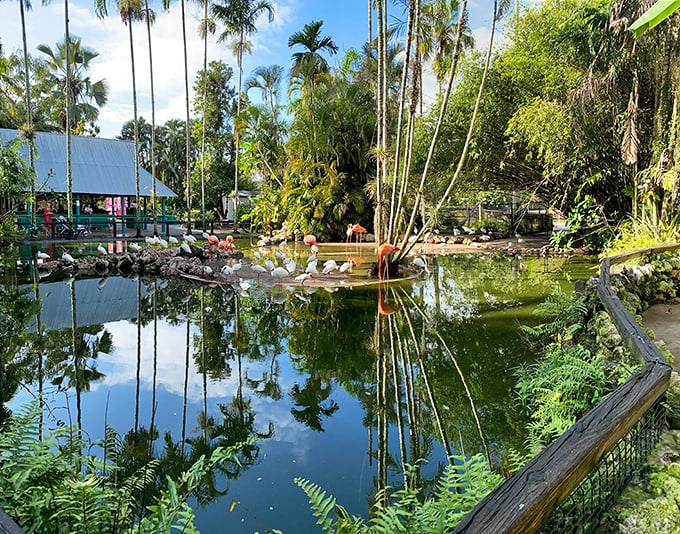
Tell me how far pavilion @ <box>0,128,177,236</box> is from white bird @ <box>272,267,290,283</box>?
13806mm

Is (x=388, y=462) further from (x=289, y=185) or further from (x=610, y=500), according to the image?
(x=289, y=185)

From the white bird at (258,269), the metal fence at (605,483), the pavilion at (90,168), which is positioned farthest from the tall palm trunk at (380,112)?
the pavilion at (90,168)

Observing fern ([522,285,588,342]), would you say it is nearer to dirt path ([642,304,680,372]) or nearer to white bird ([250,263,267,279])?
dirt path ([642,304,680,372])

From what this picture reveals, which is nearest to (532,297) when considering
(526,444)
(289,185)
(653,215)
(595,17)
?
(653,215)

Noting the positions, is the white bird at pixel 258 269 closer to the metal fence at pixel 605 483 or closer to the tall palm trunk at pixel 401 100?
the tall palm trunk at pixel 401 100

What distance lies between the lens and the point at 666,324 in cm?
608

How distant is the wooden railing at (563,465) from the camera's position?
4.68 feet

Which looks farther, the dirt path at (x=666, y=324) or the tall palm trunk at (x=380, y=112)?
the tall palm trunk at (x=380, y=112)

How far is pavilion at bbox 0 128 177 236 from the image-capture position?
24.2 meters

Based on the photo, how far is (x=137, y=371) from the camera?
5648 mm

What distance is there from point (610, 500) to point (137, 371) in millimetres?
4888

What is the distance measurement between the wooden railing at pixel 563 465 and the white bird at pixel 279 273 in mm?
9007

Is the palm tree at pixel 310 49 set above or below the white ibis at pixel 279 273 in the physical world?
above

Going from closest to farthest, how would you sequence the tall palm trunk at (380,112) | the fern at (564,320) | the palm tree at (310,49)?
the fern at (564,320), the tall palm trunk at (380,112), the palm tree at (310,49)
